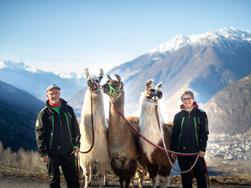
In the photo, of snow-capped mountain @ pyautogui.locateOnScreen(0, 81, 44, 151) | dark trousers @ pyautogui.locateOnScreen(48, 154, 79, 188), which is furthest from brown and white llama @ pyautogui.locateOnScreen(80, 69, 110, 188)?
snow-capped mountain @ pyautogui.locateOnScreen(0, 81, 44, 151)

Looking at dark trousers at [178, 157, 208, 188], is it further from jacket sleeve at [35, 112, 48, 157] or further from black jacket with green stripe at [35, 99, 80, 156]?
jacket sleeve at [35, 112, 48, 157]

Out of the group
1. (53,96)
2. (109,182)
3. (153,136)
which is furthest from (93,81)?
(109,182)

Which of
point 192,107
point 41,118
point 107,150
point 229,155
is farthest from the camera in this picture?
point 229,155

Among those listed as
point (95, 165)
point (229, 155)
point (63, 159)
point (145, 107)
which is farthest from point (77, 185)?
point (229, 155)

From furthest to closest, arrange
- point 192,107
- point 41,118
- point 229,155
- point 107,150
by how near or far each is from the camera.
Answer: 1. point 229,155
2. point 107,150
3. point 192,107
4. point 41,118

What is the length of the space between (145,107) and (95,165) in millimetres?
1841

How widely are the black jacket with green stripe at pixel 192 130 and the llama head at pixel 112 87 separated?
6.29 ft

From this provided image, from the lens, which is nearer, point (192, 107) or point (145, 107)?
point (192, 107)

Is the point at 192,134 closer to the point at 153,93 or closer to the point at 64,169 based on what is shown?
the point at 153,93

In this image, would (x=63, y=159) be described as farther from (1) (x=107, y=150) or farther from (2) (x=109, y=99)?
(2) (x=109, y=99)

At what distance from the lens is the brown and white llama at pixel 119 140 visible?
31.9 ft

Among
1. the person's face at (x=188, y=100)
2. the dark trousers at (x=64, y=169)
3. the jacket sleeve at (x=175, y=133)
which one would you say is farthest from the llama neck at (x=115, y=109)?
the person's face at (x=188, y=100)

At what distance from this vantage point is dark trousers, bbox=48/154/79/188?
26.8ft

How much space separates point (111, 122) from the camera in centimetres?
985
